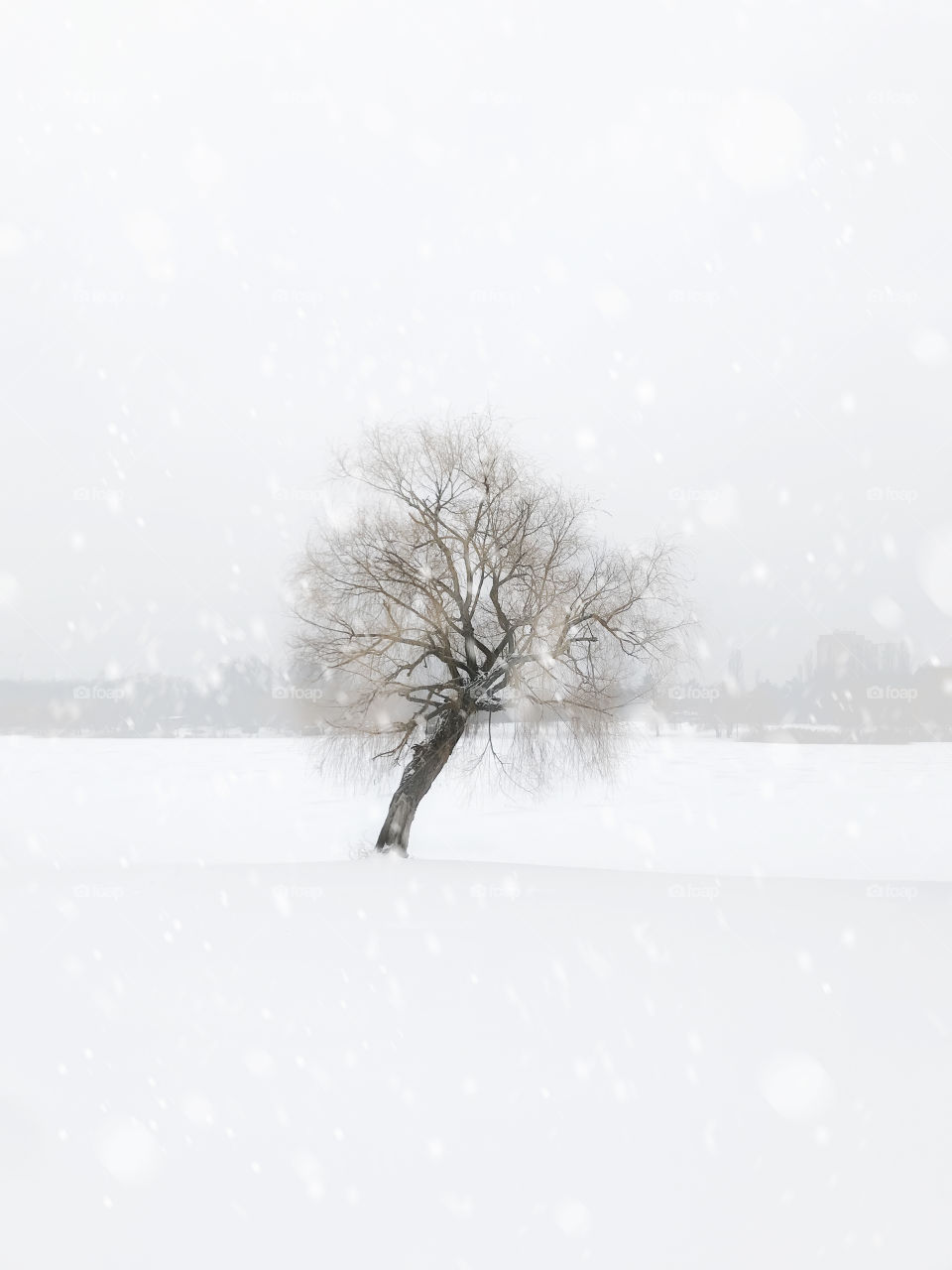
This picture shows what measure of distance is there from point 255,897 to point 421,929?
2.25 metres

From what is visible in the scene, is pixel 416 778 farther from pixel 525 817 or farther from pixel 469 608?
pixel 525 817

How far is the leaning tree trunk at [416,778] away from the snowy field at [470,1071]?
1793 millimetres

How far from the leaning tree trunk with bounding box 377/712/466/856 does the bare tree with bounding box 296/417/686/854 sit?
2cm

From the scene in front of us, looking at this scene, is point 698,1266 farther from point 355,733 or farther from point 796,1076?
point 355,733

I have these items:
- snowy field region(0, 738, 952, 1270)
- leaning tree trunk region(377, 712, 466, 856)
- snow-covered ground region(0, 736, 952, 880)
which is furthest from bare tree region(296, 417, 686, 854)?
snowy field region(0, 738, 952, 1270)

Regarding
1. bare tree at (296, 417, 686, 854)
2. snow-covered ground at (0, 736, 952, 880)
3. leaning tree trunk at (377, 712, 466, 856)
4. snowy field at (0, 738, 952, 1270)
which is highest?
bare tree at (296, 417, 686, 854)

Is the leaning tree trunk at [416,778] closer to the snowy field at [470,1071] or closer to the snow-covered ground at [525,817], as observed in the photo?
the snow-covered ground at [525,817]

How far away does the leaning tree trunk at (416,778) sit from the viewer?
1205 cm

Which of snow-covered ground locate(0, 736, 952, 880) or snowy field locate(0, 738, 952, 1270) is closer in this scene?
snowy field locate(0, 738, 952, 1270)

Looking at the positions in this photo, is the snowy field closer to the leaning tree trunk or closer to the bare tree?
the leaning tree trunk

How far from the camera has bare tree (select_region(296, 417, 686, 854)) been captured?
12023mm

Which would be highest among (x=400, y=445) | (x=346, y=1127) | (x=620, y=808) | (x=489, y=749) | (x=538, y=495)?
(x=400, y=445)

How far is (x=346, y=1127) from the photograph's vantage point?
12.1 feet

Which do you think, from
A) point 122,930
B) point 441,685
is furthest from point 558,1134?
point 441,685
